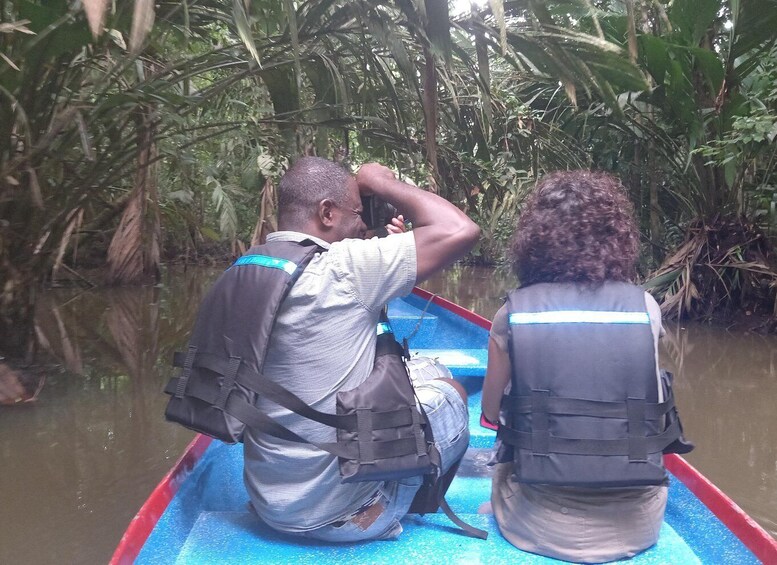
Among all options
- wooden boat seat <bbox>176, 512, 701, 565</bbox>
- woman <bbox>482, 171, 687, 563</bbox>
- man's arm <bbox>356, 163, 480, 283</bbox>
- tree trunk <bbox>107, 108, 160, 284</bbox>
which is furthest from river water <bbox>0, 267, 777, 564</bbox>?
man's arm <bbox>356, 163, 480, 283</bbox>

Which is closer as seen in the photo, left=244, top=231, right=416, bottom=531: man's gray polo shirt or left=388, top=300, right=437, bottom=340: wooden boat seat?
left=244, top=231, right=416, bottom=531: man's gray polo shirt

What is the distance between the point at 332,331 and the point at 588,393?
546mm

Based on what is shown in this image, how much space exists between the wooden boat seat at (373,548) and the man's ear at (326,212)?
2.44 feet

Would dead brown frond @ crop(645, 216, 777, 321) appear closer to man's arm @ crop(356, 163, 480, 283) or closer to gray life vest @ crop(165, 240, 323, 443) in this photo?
man's arm @ crop(356, 163, 480, 283)

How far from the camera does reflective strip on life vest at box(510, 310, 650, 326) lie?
1413mm

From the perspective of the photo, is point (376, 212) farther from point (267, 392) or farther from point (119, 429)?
point (119, 429)

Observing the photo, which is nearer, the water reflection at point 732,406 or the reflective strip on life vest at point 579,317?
the reflective strip on life vest at point 579,317

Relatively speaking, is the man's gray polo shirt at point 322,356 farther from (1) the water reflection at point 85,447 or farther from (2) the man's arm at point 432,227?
(1) the water reflection at point 85,447

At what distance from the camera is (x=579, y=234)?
149 cm

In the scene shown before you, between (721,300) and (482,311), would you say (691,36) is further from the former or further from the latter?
(482,311)

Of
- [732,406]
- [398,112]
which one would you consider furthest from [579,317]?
[732,406]

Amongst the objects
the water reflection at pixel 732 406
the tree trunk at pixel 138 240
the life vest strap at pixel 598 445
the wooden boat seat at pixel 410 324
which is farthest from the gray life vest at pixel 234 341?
the tree trunk at pixel 138 240

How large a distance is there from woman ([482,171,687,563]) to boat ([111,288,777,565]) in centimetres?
10

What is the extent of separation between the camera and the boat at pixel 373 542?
1.50 m
